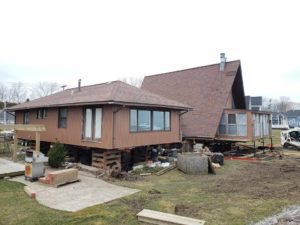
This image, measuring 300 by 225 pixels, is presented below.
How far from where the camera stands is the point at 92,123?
444 inches

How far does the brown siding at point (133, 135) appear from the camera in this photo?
34.7 feet

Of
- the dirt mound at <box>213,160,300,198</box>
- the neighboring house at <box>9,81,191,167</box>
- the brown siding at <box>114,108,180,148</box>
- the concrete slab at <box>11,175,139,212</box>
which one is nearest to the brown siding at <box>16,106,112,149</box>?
the neighboring house at <box>9,81,191,167</box>

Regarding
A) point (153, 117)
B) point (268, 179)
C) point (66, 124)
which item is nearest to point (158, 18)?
point (153, 117)

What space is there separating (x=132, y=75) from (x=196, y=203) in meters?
61.4

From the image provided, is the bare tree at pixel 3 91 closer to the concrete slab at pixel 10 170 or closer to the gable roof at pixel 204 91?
the gable roof at pixel 204 91

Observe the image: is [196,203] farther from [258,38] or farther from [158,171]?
[258,38]

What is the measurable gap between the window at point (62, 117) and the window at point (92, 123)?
6.29 ft

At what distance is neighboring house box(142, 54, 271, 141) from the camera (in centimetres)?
1589

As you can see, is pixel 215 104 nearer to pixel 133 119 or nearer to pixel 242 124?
pixel 242 124

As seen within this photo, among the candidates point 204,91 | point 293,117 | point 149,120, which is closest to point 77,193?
point 149,120

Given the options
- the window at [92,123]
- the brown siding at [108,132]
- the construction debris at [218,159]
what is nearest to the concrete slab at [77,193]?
the brown siding at [108,132]

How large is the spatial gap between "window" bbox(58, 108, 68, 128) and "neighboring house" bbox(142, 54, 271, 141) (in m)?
8.07

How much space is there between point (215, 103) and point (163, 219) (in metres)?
13.3

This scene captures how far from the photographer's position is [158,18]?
45.7 ft
